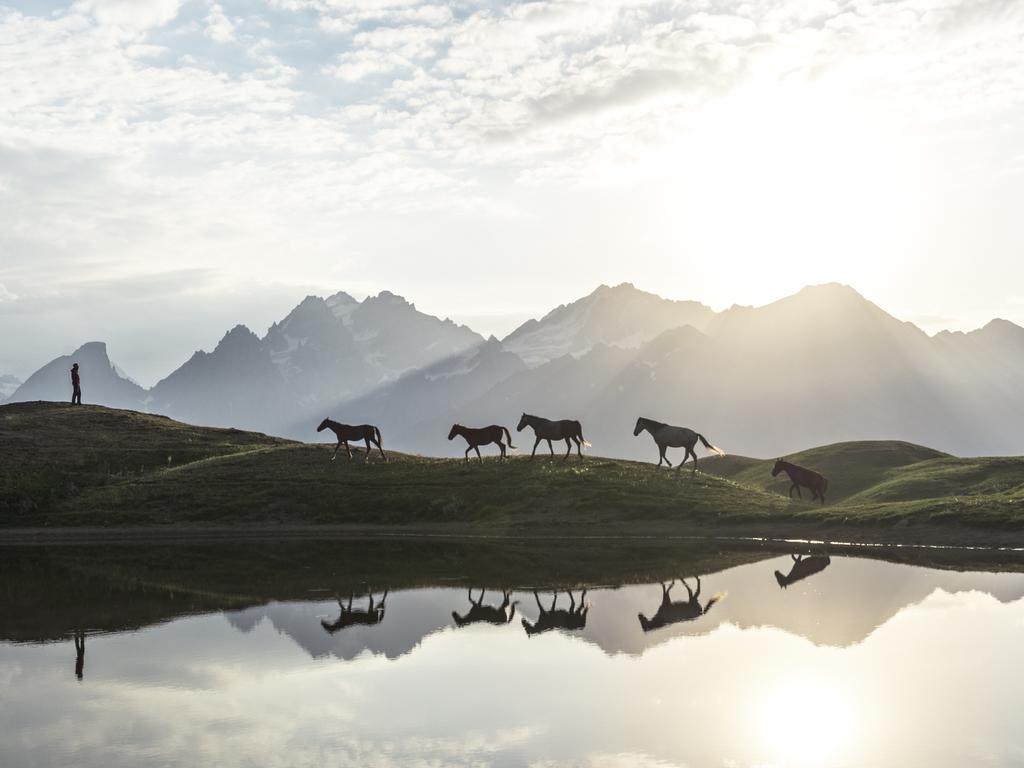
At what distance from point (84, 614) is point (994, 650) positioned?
3021 cm

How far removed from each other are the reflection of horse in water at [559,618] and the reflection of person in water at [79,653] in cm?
1330

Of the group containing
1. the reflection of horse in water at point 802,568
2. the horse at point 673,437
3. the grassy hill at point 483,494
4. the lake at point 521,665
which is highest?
the horse at point 673,437

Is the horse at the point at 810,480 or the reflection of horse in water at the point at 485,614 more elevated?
the horse at the point at 810,480

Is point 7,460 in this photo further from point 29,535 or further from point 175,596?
point 175,596

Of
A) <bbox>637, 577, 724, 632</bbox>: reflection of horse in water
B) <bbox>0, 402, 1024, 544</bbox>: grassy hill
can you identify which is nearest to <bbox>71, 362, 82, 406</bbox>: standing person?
<bbox>0, 402, 1024, 544</bbox>: grassy hill

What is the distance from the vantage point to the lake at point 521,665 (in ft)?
59.2

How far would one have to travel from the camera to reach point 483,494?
7031cm

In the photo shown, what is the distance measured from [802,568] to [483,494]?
31.3 m

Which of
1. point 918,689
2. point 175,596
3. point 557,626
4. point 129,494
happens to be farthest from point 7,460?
point 918,689

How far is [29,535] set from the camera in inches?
2549

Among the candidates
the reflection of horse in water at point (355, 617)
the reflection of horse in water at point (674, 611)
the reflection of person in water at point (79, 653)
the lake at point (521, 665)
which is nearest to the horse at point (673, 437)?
the lake at point (521, 665)

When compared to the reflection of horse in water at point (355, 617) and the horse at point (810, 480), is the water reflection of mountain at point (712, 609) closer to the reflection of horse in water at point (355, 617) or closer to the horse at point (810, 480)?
the reflection of horse in water at point (355, 617)

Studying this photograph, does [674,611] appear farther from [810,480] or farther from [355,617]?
[810,480]

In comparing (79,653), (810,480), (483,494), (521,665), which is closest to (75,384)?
(483,494)
